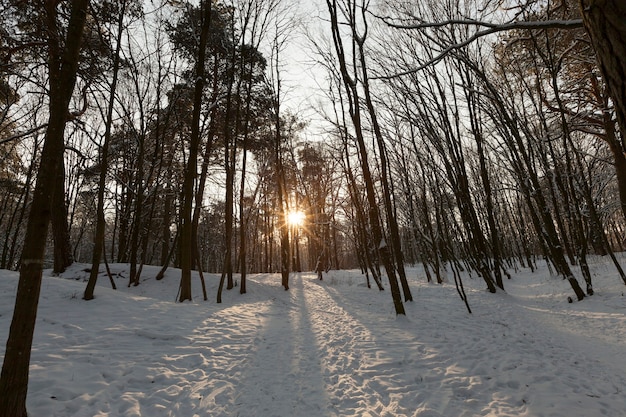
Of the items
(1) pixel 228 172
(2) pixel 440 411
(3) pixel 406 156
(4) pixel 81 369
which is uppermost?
(3) pixel 406 156

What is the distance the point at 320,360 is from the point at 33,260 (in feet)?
13.4

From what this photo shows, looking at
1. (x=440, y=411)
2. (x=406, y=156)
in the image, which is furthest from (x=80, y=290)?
(x=406, y=156)

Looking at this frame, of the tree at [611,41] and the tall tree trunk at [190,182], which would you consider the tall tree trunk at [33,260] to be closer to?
the tree at [611,41]

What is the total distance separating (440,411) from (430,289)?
942cm

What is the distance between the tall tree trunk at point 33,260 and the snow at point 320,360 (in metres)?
0.49

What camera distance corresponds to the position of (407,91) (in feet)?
29.7

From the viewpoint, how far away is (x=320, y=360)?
4.81m

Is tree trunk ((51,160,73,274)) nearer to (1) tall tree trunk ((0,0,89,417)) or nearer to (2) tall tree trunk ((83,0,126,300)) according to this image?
(2) tall tree trunk ((83,0,126,300))

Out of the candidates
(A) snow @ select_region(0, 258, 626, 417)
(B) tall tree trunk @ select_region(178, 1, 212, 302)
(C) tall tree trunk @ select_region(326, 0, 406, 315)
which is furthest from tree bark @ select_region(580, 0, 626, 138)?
(B) tall tree trunk @ select_region(178, 1, 212, 302)

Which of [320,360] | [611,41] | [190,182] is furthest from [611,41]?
[190,182]

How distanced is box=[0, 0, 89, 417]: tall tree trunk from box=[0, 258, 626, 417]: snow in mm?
491

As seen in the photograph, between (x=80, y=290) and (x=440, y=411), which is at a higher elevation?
(x=80, y=290)

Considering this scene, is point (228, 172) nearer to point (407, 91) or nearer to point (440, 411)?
point (407, 91)

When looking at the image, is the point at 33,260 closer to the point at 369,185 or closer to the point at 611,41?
the point at 611,41
